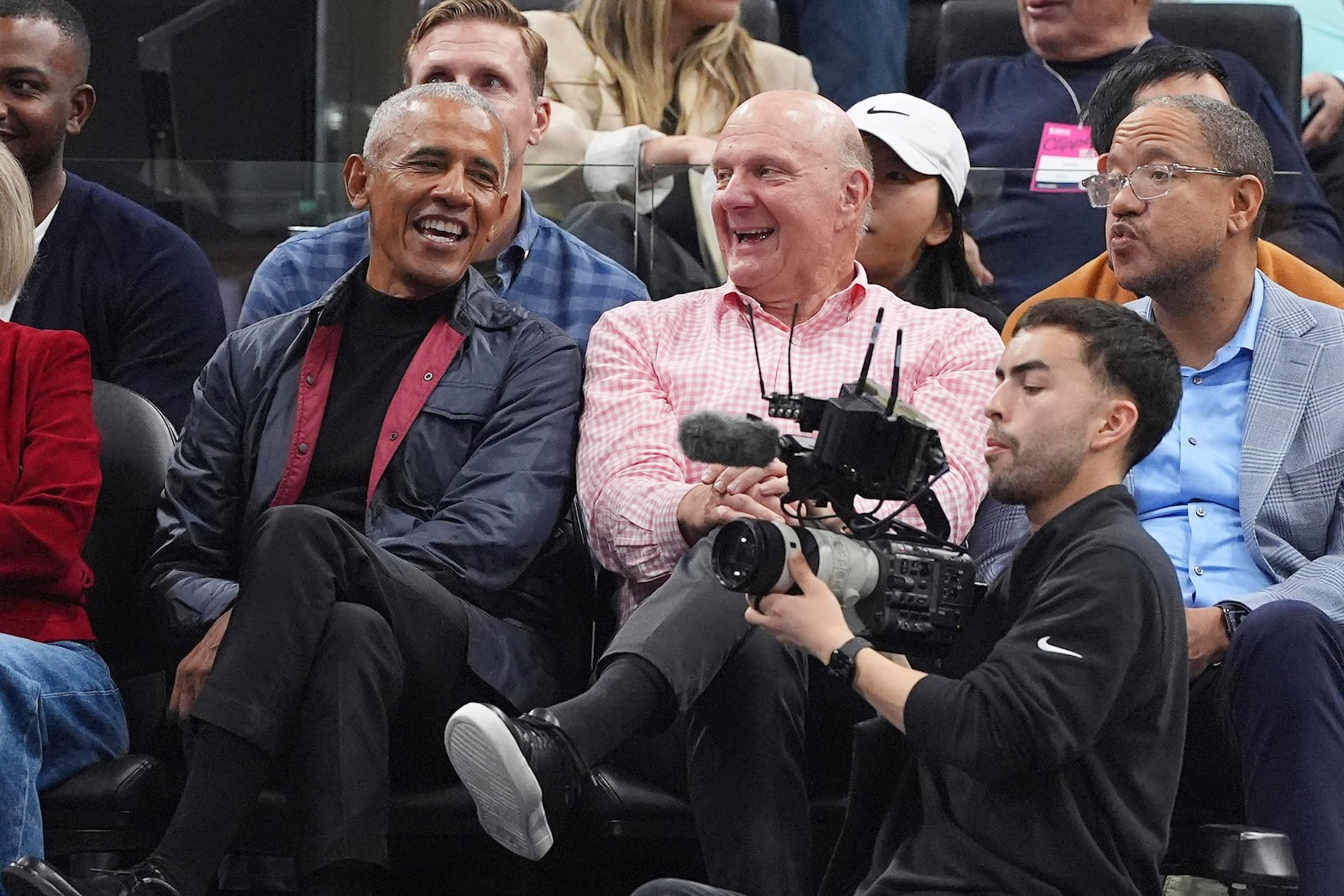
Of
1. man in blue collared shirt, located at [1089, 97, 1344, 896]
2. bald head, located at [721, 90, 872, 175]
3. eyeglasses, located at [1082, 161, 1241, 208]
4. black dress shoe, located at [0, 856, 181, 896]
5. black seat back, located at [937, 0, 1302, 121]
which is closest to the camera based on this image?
black dress shoe, located at [0, 856, 181, 896]

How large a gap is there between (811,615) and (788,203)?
1028mm

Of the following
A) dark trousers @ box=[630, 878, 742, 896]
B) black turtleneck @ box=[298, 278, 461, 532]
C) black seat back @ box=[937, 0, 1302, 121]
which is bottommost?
dark trousers @ box=[630, 878, 742, 896]

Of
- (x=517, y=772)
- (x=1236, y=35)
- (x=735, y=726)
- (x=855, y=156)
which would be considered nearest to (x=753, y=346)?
(x=855, y=156)

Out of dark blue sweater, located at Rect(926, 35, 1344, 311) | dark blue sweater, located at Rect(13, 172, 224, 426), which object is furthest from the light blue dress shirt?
dark blue sweater, located at Rect(13, 172, 224, 426)

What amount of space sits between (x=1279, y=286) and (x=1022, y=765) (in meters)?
1.29

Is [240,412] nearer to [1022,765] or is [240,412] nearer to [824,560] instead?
[824,560]

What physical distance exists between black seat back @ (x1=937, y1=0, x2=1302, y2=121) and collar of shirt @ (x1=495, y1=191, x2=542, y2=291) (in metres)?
1.13

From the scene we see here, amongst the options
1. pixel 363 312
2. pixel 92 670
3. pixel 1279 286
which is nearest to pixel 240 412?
pixel 363 312

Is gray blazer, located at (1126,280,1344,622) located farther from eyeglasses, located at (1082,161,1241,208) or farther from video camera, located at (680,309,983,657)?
video camera, located at (680,309,983,657)

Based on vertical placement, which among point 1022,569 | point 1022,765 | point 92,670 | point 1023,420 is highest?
point 1023,420

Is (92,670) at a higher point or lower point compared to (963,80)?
lower

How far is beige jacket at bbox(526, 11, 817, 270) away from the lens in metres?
3.37

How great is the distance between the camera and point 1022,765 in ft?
5.90

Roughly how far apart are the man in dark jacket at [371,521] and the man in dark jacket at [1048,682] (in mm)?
499
